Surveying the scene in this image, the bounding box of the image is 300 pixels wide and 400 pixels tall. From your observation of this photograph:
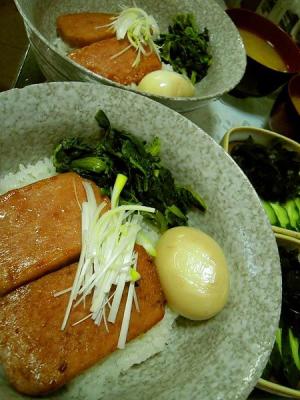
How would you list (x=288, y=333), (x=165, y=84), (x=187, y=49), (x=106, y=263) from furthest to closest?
(x=187, y=49) < (x=165, y=84) < (x=288, y=333) < (x=106, y=263)

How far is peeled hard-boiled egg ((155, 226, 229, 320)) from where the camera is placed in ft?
4.53

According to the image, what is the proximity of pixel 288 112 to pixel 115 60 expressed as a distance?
3.64 ft

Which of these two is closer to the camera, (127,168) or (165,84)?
(127,168)

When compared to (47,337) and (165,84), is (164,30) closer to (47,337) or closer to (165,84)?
(165,84)

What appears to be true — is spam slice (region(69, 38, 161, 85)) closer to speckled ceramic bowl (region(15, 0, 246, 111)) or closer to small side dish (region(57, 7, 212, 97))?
small side dish (region(57, 7, 212, 97))

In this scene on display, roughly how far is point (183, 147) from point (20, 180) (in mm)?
737

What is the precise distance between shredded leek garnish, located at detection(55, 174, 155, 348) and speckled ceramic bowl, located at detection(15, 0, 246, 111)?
0.63 meters

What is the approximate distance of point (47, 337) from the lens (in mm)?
1215

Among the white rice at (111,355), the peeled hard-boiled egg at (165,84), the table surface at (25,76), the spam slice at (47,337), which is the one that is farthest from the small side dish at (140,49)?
the spam slice at (47,337)

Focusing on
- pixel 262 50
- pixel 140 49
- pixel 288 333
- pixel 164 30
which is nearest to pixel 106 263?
pixel 288 333

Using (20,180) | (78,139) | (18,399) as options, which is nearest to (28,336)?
(18,399)

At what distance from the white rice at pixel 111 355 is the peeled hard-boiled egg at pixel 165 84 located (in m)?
0.79

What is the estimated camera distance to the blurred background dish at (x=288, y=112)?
2.29 meters

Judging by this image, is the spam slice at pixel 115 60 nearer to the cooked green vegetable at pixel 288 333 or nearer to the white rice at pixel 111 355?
the white rice at pixel 111 355
